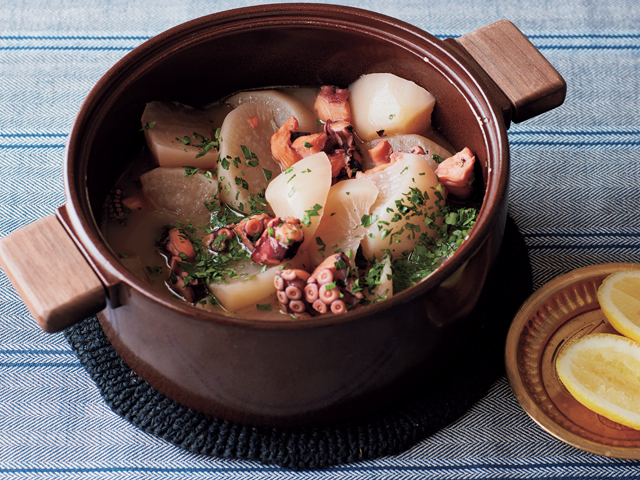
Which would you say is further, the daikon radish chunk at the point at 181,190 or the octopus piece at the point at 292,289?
the daikon radish chunk at the point at 181,190

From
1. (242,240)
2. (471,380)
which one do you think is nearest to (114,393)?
(242,240)

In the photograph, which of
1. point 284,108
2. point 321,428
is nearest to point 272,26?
point 284,108

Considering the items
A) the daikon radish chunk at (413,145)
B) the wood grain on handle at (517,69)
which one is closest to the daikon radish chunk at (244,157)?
the daikon radish chunk at (413,145)

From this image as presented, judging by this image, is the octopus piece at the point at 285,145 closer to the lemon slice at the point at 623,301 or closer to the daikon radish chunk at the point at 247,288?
the daikon radish chunk at the point at 247,288

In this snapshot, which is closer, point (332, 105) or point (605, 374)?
point (605, 374)

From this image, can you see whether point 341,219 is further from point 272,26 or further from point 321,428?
point 272,26

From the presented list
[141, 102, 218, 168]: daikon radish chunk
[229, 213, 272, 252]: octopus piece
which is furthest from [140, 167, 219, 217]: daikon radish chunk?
[229, 213, 272, 252]: octopus piece

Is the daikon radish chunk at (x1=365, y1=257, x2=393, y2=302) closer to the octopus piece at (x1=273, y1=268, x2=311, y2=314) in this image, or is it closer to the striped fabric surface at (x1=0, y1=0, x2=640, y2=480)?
the octopus piece at (x1=273, y1=268, x2=311, y2=314)
